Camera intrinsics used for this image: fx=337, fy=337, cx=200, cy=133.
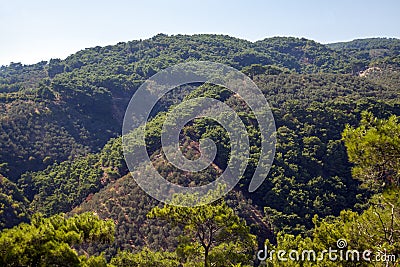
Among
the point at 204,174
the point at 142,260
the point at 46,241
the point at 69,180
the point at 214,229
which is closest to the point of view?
the point at 46,241

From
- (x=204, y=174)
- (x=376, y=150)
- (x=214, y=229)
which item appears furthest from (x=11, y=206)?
(x=376, y=150)

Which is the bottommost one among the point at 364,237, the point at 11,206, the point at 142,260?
the point at 142,260

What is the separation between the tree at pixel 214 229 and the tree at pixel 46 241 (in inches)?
79.5

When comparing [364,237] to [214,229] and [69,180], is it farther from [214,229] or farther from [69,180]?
[69,180]

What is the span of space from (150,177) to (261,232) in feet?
26.6

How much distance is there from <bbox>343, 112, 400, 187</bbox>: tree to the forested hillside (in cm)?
2

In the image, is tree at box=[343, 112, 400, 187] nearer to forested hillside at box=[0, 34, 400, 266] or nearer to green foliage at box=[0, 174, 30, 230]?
forested hillside at box=[0, 34, 400, 266]

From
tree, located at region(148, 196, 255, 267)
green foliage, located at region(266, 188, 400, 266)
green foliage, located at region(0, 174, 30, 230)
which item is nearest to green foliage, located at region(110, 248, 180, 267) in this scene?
tree, located at region(148, 196, 255, 267)

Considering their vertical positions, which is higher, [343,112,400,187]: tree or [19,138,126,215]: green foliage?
[343,112,400,187]: tree

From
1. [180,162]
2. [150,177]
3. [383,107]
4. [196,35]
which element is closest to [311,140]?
[383,107]

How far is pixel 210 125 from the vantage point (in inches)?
1141

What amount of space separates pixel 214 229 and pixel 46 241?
12.9 feet

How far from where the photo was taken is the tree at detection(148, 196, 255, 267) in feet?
25.6

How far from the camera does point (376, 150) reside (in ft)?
19.1
